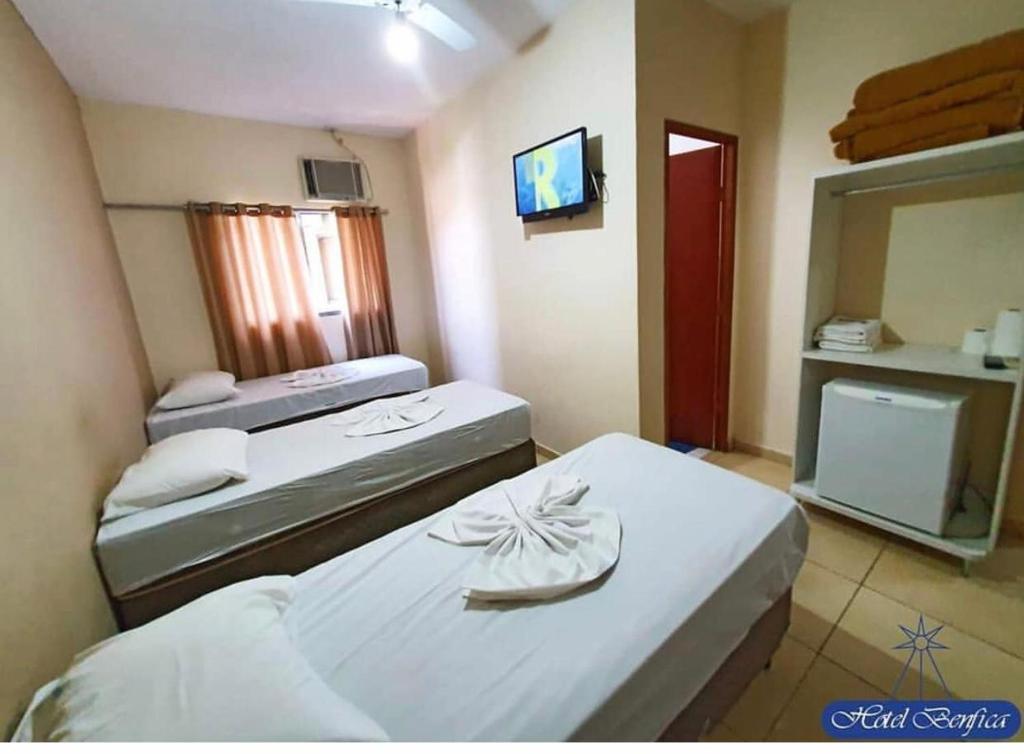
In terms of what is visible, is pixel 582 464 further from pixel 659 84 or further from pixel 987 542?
pixel 659 84

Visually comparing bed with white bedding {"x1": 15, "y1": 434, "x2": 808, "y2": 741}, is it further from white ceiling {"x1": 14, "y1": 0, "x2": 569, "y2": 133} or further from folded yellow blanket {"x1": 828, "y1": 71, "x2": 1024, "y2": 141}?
white ceiling {"x1": 14, "y1": 0, "x2": 569, "y2": 133}

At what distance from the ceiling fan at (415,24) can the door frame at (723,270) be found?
47.1 inches

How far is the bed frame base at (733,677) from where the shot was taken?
0.96 metres

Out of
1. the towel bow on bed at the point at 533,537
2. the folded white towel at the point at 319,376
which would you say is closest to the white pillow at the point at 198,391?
the folded white towel at the point at 319,376

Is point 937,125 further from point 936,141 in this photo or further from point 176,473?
point 176,473

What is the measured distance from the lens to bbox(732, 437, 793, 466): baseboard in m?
2.64

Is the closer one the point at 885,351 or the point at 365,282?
the point at 885,351

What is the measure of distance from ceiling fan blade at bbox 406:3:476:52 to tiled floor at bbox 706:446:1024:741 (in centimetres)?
304

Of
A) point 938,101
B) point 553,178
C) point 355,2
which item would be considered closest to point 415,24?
point 355,2

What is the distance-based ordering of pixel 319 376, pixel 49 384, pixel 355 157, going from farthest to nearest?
pixel 355 157 → pixel 319 376 → pixel 49 384

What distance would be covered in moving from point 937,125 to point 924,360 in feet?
3.03

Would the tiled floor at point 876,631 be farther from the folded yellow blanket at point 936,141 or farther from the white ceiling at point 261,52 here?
the white ceiling at point 261,52

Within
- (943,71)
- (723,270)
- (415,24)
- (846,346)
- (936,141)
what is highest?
(415,24)

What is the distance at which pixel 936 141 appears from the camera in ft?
5.19
